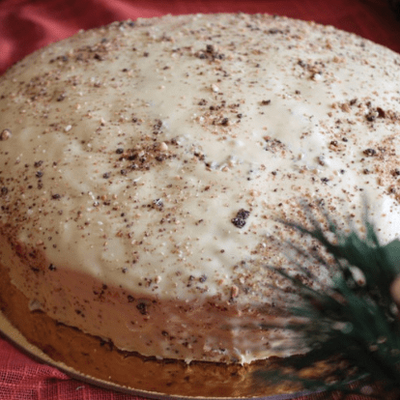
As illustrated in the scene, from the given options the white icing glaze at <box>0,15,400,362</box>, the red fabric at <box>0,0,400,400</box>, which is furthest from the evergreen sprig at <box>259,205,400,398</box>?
the red fabric at <box>0,0,400,400</box>

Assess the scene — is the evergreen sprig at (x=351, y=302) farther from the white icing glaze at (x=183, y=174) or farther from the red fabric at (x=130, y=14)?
the red fabric at (x=130, y=14)

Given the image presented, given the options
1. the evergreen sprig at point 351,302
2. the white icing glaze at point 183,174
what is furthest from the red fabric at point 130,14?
the evergreen sprig at point 351,302

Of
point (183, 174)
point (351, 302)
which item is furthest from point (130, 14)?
point (351, 302)

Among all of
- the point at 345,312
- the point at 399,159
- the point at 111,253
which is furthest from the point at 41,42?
the point at 345,312

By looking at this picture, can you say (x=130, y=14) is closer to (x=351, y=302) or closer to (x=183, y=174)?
(x=183, y=174)

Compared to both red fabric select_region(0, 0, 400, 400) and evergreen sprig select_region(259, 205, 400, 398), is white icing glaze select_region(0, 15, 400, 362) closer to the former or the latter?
evergreen sprig select_region(259, 205, 400, 398)

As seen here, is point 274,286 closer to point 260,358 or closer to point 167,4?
point 260,358
